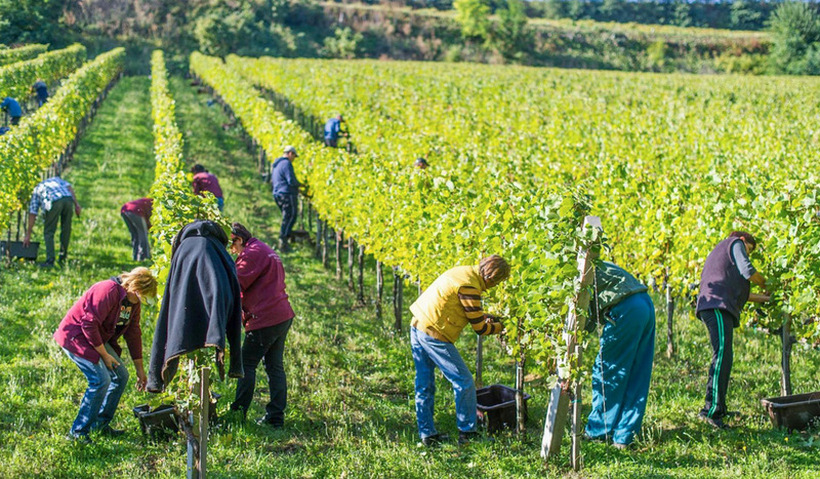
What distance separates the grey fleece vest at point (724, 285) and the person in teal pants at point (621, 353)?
76 centimetres

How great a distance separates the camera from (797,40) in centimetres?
6222

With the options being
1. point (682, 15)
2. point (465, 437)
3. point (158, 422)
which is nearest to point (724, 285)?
point (465, 437)

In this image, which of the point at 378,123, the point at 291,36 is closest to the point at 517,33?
the point at 291,36

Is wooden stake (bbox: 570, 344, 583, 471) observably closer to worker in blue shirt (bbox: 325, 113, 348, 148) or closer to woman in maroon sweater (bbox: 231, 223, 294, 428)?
woman in maroon sweater (bbox: 231, 223, 294, 428)

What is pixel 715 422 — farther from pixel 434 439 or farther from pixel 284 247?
pixel 284 247

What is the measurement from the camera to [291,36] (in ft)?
185

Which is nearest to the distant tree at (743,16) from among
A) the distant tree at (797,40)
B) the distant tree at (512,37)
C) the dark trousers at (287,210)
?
the distant tree at (797,40)

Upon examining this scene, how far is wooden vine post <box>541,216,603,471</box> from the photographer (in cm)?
513

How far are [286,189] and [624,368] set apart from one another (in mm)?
7273

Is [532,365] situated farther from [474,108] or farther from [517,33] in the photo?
[517,33]

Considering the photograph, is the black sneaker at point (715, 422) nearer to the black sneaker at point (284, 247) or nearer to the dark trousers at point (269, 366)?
the dark trousers at point (269, 366)

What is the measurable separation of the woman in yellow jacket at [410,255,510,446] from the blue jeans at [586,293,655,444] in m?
0.86

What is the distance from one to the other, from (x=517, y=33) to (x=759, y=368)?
6178cm

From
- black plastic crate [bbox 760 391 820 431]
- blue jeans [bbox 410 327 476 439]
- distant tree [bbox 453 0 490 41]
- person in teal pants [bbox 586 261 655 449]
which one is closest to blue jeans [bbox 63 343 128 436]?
blue jeans [bbox 410 327 476 439]
